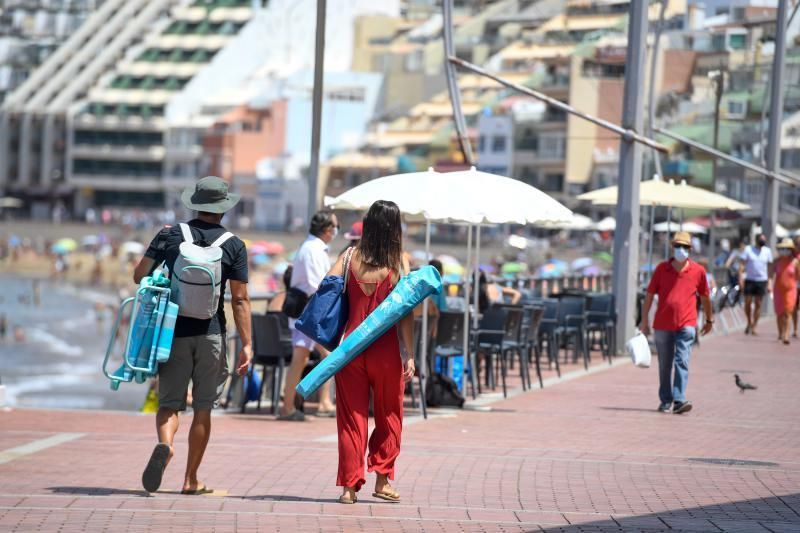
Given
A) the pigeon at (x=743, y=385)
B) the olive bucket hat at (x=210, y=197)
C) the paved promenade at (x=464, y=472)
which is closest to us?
the paved promenade at (x=464, y=472)

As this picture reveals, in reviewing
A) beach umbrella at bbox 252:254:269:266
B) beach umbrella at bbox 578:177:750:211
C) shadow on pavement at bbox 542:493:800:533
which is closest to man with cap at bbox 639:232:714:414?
shadow on pavement at bbox 542:493:800:533

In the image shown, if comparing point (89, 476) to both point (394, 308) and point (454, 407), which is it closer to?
point (394, 308)

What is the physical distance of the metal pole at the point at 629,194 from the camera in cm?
2434

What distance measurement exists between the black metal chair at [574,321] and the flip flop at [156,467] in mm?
12238

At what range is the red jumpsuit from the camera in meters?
10.4

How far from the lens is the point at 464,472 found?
12.2 m

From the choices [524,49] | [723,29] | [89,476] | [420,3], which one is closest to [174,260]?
[89,476]

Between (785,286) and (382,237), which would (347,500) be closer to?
(382,237)

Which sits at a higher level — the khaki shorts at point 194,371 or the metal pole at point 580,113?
the metal pole at point 580,113

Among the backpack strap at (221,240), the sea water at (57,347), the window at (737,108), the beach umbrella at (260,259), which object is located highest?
the window at (737,108)

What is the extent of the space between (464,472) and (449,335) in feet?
17.9

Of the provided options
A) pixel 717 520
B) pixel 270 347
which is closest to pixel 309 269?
pixel 270 347

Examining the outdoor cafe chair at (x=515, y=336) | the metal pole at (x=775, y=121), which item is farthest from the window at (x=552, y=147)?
the outdoor cafe chair at (x=515, y=336)

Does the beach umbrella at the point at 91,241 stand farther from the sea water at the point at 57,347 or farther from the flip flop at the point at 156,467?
the flip flop at the point at 156,467
